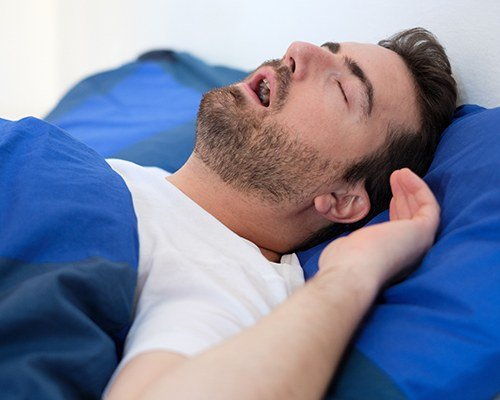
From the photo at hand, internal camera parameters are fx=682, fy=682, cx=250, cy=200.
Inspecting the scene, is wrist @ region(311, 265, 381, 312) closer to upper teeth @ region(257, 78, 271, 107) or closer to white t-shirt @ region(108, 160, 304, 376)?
white t-shirt @ region(108, 160, 304, 376)

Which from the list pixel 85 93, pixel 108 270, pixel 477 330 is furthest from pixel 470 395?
pixel 85 93

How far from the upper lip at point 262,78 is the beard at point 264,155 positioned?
0.04 feet

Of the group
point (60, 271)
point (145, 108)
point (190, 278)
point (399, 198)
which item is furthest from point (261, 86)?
point (145, 108)

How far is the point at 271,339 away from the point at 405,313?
A: 197 mm

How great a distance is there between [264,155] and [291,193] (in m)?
0.08

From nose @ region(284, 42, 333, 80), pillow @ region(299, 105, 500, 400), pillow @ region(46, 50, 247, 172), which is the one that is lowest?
pillow @ region(46, 50, 247, 172)

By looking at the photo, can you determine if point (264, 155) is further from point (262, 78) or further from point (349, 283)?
point (349, 283)

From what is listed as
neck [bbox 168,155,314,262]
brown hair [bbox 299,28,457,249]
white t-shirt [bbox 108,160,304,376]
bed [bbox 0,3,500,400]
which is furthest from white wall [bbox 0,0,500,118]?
white t-shirt [bbox 108,160,304,376]

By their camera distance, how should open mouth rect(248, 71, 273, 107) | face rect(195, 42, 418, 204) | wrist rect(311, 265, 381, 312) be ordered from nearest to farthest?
wrist rect(311, 265, 381, 312), face rect(195, 42, 418, 204), open mouth rect(248, 71, 273, 107)

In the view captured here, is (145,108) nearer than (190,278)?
No

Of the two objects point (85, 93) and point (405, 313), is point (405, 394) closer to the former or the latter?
point (405, 313)

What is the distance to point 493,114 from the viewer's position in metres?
1.08

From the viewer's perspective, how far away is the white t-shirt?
0.83 m

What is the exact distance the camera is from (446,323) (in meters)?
0.79
